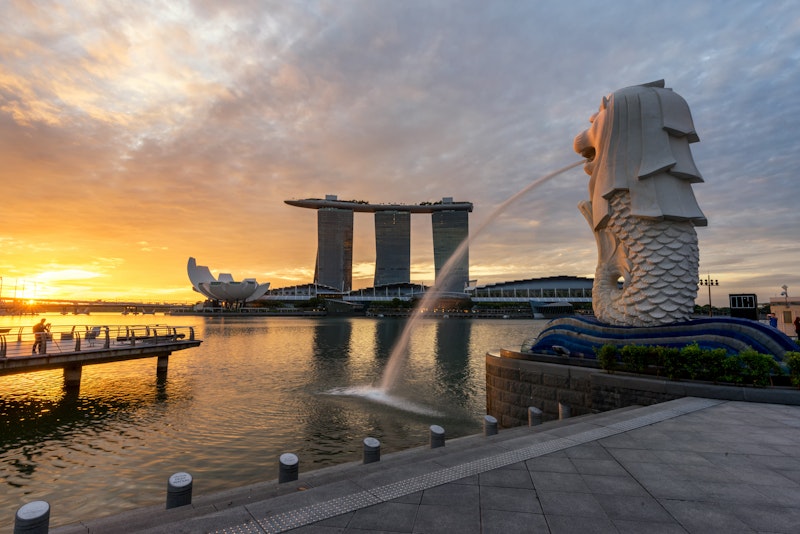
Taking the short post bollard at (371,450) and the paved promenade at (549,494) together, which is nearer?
the paved promenade at (549,494)

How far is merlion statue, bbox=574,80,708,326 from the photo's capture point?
13.6 m

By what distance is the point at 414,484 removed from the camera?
5.20 meters

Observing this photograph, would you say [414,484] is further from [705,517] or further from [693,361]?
[693,361]

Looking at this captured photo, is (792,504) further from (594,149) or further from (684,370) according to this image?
(594,149)

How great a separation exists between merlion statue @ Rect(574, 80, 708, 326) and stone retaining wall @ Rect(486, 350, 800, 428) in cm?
338

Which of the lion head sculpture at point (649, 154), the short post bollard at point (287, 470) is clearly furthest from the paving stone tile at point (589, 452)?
the lion head sculpture at point (649, 154)

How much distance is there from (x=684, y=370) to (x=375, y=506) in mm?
9770

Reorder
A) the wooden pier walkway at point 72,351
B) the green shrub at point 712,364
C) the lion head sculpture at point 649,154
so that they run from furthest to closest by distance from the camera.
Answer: the wooden pier walkway at point 72,351
the lion head sculpture at point 649,154
the green shrub at point 712,364

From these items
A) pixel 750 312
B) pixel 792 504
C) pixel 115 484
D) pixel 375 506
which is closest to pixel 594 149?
pixel 750 312

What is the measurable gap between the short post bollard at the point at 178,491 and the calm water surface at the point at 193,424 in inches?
155

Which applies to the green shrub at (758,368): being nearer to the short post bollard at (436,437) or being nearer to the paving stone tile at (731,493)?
the paving stone tile at (731,493)

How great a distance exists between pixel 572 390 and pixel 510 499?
8.61 meters

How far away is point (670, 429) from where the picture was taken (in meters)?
7.54

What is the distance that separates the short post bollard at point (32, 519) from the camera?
13.7 feet
